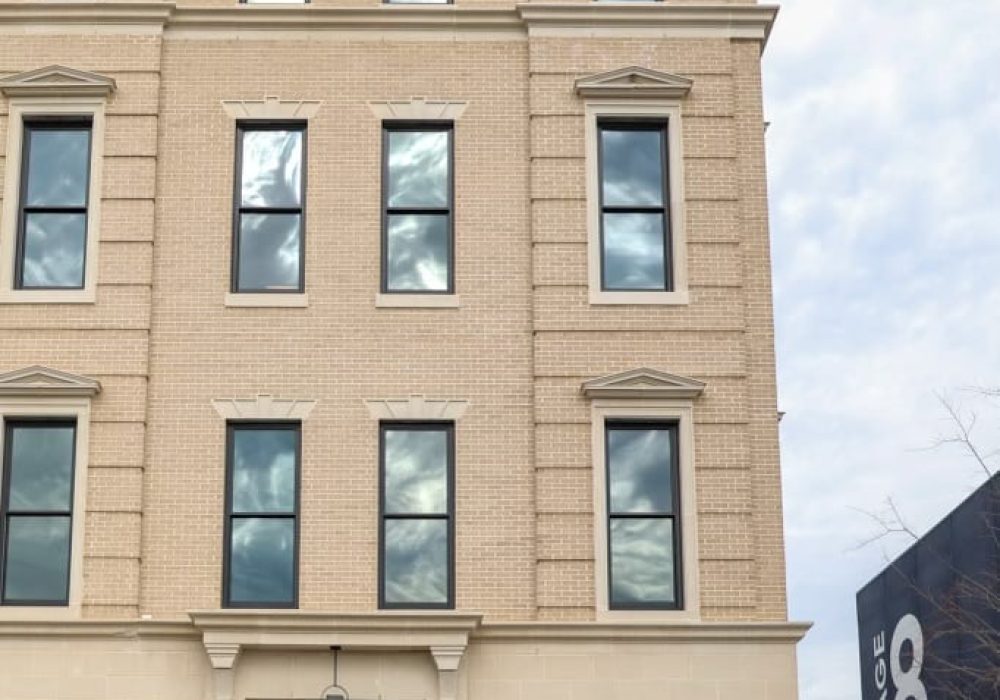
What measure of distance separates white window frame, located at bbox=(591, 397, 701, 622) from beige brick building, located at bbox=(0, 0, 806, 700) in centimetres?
4

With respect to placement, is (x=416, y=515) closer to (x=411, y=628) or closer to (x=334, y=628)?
(x=411, y=628)

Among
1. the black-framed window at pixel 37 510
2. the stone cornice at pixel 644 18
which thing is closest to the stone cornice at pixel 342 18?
the stone cornice at pixel 644 18

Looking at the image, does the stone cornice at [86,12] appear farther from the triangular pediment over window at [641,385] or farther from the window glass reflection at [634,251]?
the triangular pediment over window at [641,385]

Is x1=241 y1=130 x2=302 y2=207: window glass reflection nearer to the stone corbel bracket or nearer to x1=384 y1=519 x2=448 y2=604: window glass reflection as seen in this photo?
x1=384 y1=519 x2=448 y2=604: window glass reflection

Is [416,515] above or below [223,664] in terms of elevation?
above

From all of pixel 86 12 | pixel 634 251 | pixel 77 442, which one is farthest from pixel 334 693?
pixel 86 12

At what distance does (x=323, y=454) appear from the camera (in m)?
20.2

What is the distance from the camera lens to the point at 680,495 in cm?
2019

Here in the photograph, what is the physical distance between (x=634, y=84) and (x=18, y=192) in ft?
23.4

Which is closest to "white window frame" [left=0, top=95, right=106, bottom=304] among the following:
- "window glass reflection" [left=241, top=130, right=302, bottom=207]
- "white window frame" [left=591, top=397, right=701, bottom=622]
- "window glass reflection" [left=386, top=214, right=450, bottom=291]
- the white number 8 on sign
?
"window glass reflection" [left=241, top=130, right=302, bottom=207]

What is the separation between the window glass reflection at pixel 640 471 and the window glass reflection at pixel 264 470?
11.5 feet

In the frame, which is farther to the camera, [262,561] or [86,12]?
[86,12]

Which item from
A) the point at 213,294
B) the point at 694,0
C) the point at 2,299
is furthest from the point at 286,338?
the point at 694,0

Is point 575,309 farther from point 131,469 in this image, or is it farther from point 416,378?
point 131,469
